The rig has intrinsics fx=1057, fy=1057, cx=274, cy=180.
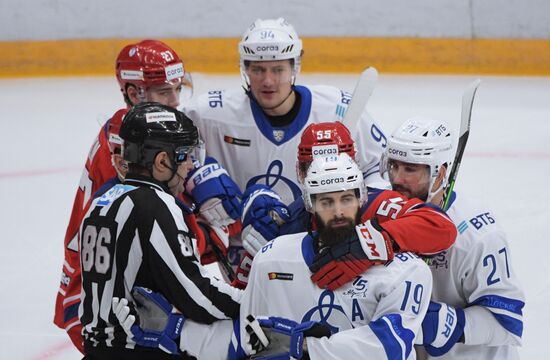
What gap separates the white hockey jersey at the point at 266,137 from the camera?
3.50 m

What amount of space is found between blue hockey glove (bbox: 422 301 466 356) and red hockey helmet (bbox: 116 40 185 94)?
129 centimetres

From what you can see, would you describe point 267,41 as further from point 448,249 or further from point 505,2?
point 505,2

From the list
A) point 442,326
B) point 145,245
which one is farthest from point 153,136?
point 442,326

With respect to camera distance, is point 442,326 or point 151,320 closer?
point 151,320

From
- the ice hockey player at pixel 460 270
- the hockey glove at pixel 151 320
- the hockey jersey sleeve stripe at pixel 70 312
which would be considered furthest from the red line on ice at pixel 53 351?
the ice hockey player at pixel 460 270

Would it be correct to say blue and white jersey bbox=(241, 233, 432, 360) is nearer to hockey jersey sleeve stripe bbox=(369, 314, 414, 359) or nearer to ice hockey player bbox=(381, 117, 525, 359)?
hockey jersey sleeve stripe bbox=(369, 314, 414, 359)

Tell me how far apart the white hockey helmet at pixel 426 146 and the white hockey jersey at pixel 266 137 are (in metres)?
0.61

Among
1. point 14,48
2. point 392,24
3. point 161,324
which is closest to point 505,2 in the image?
point 392,24

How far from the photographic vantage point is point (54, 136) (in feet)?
22.9

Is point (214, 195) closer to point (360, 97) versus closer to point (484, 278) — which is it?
point (360, 97)

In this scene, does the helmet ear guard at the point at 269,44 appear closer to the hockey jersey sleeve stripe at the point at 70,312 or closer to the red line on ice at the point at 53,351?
the hockey jersey sleeve stripe at the point at 70,312

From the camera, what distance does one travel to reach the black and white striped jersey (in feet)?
8.07

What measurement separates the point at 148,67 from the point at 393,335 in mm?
1511

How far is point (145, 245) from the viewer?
8.05 feet
